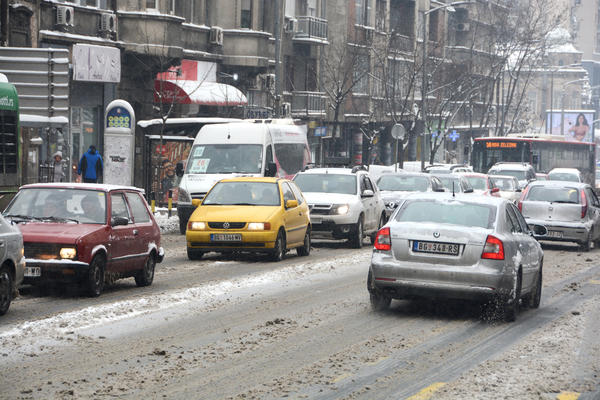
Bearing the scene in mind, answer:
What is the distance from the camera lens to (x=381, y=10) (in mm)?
66375

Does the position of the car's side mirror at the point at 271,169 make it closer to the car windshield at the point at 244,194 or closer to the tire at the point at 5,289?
the car windshield at the point at 244,194

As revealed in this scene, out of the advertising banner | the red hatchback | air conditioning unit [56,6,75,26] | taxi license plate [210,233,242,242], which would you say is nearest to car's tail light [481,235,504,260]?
the red hatchback

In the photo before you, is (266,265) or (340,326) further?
(266,265)

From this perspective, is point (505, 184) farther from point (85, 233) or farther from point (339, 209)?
point (85, 233)

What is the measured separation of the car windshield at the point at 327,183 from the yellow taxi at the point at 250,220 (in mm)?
3610

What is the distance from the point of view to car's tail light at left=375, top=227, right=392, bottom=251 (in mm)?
13008

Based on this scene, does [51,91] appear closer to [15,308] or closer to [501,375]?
[15,308]

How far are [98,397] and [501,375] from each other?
3.18 meters

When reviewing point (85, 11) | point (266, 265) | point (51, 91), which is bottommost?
point (266, 265)

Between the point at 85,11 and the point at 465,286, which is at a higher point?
the point at 85,11

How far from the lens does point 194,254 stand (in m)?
20.2

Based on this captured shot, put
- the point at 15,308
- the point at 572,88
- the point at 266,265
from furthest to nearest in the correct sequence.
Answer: the point at 572,88
the point at 266,265
the point at 15,308

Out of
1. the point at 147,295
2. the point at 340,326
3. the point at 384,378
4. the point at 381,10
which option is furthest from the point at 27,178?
the point at 381,10

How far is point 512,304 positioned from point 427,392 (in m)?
4.47
